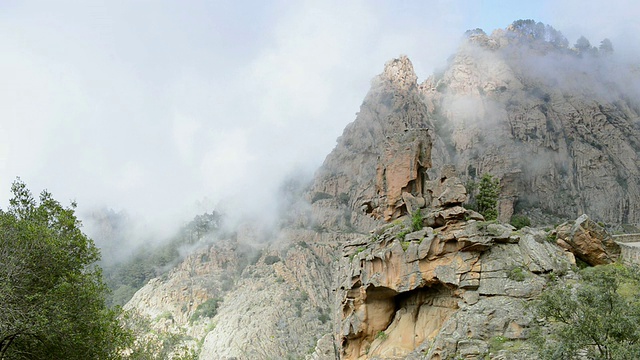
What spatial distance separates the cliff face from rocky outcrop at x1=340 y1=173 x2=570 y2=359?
46.5 m

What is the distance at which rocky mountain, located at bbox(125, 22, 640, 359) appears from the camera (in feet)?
87.0

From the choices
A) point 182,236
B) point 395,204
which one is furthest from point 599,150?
point 182,236

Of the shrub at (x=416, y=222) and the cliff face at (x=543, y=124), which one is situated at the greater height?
the cliff face at (x=543, y=124)

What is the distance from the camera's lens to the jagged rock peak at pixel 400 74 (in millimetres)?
97812

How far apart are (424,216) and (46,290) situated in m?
20.2

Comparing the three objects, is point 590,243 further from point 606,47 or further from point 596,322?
point 606,47

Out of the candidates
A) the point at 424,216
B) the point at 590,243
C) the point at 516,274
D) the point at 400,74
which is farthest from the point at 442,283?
the point at 400,74

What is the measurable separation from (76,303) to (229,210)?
89159 mm

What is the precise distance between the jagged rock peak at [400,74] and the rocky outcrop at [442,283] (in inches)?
2736

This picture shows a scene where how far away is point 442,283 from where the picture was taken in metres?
26.5

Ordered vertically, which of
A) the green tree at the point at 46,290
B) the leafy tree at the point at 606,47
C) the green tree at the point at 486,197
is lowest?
the green tree at the point at 46,290

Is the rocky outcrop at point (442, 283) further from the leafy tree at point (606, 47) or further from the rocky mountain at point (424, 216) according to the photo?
the leafy tree at point (606, 47)

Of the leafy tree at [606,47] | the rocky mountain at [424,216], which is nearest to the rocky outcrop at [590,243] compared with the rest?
the rocky mountain at [424,216]

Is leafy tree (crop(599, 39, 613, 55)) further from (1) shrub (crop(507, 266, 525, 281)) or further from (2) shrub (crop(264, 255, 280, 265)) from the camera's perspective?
(1) shrub (crop(507, 266, 525, 281))
